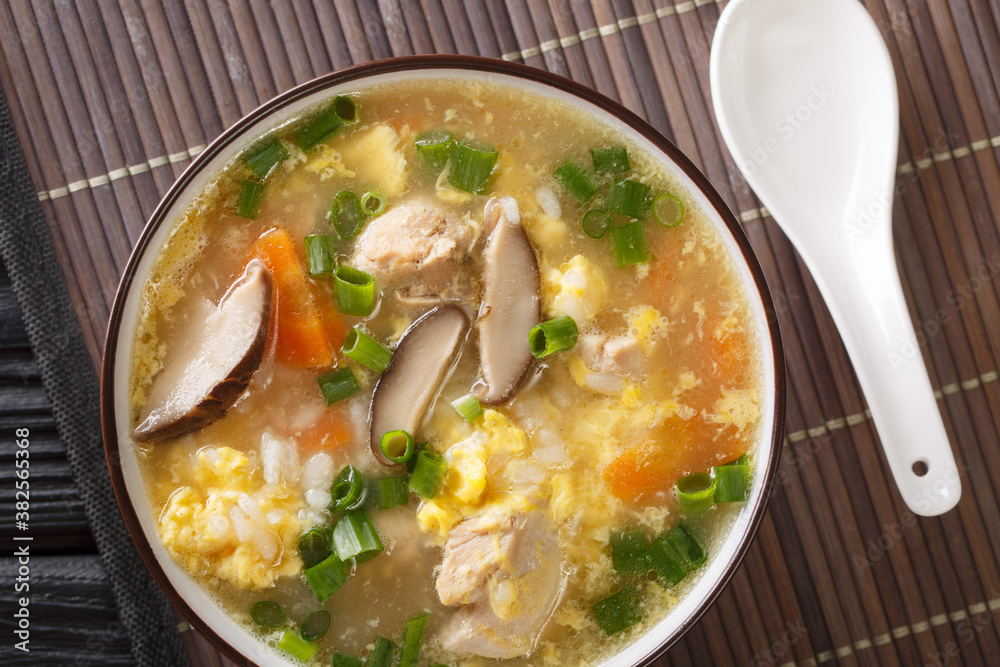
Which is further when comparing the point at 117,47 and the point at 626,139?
the point at 117,47

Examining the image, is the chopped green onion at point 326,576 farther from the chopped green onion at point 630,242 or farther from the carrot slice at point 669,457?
the chopped green onion at point 630,242

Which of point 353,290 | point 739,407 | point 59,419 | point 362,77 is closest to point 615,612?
point 739,407

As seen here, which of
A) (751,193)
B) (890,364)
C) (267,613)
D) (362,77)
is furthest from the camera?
(751,193)

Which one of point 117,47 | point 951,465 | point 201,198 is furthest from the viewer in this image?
point 117,47

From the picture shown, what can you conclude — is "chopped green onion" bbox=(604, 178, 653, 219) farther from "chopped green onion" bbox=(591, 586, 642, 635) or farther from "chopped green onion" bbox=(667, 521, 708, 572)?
"chopped green onion" bbox=(591, 586, 642, 635)

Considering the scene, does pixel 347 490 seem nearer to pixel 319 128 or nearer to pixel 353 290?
pixel 353 290

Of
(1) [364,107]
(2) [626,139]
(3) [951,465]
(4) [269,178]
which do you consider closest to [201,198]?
(4) [269,178]

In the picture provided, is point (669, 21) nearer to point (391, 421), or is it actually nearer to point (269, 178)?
point (269, 178)
